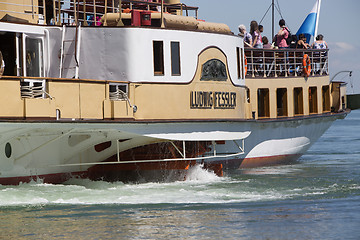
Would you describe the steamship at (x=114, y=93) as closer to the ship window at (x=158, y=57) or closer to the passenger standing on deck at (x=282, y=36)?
the ship window at (x=158, y=57)

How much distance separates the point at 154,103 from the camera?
15750 millimetres

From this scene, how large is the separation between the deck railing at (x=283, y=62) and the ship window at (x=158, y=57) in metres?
6.00

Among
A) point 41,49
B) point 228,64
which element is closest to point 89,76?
point 41,49

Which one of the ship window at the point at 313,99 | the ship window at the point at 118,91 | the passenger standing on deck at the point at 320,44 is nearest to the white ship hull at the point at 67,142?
the ship window at the point at 118,91

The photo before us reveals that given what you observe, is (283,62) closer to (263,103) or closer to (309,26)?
(263,103)

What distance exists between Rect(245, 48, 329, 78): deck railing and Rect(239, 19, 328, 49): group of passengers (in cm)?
30

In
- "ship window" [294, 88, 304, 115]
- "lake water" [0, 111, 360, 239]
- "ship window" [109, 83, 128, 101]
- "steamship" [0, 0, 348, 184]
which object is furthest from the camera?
"ship window" [294, 88, 304, 115]

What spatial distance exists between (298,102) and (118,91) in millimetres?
10112

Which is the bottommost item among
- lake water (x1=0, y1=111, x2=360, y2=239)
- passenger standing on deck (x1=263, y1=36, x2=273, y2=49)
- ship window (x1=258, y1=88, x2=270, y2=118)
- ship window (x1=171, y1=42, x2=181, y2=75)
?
lake water (x1=0, y1=111, x2=360, y2=239)

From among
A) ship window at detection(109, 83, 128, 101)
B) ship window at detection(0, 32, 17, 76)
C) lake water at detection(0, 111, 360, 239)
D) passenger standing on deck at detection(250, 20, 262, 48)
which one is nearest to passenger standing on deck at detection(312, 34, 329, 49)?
passenger standing on deck at detection(250, 20, 262, 48)

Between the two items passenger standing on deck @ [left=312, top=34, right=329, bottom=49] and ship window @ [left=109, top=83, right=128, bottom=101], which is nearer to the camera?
ship window @ [left=109, top=83, right=128, bottom=101]

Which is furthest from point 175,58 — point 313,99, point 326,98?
point 326,98

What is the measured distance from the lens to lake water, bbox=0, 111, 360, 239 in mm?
10727

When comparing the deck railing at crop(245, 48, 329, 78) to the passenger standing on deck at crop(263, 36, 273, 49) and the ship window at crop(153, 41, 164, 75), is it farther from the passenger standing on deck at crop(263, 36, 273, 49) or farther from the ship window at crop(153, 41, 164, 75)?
the ship window at crop(153, 41, 164, 75)
